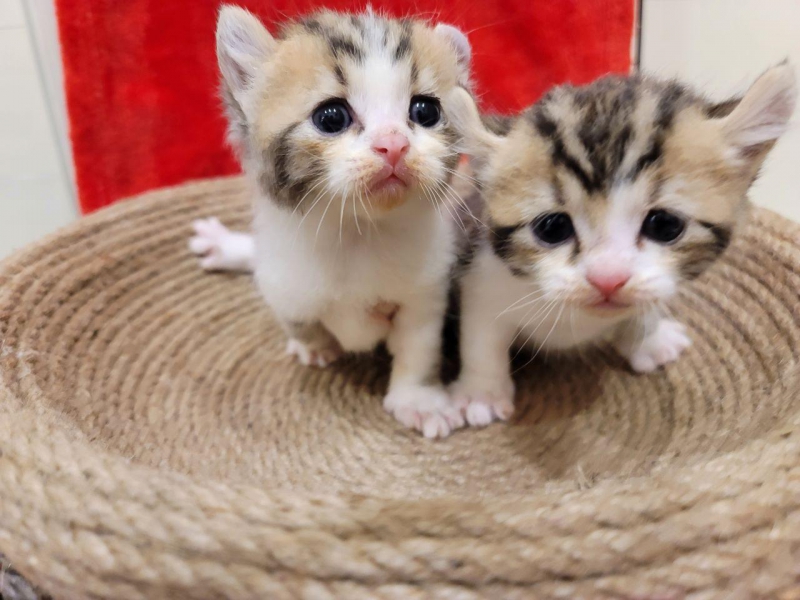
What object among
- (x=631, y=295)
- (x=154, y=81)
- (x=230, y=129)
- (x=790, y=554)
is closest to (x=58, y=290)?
(x=230, y=129)

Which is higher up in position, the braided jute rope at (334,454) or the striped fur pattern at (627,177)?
the striped fur pattern at (627,177)

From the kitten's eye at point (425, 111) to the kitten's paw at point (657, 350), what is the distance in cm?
64

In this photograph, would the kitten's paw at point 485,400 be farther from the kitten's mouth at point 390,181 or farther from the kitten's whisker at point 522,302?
the kitten's mouth at point 390,181

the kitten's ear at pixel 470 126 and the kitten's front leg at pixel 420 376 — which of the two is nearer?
the kitten's ear at pixel 470 126

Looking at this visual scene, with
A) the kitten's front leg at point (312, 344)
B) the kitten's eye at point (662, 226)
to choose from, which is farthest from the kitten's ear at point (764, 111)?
the kitten's front leg at point (312, 344)

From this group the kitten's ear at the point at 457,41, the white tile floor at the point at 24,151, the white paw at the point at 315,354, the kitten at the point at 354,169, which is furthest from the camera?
the white tile floor at the point at 24,151

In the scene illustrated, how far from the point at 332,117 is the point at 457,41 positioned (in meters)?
0.30

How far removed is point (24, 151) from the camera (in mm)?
1818

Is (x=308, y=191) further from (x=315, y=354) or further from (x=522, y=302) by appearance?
(x=315, y=354)

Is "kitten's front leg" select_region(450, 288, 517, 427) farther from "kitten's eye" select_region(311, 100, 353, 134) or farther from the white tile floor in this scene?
the white tile floor

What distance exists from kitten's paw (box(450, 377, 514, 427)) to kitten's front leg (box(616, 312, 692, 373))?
0.26 m

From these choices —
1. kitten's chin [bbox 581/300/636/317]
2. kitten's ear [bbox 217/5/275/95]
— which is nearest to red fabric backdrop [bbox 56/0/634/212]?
kitten's ear [bbox 217/5/275/95]

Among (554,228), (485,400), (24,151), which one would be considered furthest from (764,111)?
(24,151)

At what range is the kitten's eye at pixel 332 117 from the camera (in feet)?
2.95
